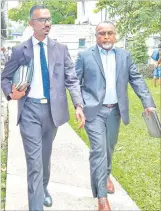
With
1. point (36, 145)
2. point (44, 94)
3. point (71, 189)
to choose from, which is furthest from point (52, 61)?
point (71, 189)

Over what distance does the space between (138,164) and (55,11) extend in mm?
2299

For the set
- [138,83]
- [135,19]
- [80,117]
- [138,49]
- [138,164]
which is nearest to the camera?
[80,117]

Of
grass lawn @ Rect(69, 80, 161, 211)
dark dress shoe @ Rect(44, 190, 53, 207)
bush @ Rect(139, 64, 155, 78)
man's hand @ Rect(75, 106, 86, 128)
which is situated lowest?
grass lawn @ Rect(69, 80, 161, 211)

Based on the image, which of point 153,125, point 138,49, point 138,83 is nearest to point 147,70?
point 138,49

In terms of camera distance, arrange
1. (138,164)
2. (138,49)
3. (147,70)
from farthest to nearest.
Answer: (147,70)
(138,164)
(138,49)

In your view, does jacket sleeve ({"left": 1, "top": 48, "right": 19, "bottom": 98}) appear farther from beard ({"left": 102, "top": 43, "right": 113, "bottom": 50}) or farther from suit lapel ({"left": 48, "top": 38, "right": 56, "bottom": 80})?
beard ({"left": 102, "top": 43, "right": 113, "bottom": 50})

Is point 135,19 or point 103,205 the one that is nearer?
point 103,205

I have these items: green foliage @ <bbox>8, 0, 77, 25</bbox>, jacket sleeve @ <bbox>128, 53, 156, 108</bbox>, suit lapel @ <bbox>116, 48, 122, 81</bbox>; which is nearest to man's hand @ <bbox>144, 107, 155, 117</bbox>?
jacket sleeve @ <bbox>128, 53, 156, 108</bbox>

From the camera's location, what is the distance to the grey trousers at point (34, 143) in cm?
391

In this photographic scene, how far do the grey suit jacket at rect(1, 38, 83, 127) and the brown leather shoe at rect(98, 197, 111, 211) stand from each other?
805mm

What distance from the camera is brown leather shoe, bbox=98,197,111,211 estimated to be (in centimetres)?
426

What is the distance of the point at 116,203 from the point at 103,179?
0.30 m

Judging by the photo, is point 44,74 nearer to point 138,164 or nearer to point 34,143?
point 34,143

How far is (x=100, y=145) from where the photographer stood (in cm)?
438
